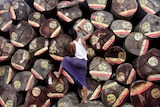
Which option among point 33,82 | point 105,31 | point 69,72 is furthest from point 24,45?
point 105,31

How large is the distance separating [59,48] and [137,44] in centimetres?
59

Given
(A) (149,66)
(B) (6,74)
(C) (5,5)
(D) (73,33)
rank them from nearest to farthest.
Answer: (A) (149,66)
(D) (73,33)
(B) (6,74)
(C) (5,5)

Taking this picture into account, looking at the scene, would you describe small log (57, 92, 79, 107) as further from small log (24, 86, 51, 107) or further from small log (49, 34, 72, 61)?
small log (49, 34, 72, 61)

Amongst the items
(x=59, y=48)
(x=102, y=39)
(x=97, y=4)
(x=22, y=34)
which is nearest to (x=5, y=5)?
(x=22, y=34)

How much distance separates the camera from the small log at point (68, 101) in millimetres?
2314

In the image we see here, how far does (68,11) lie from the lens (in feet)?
7.94

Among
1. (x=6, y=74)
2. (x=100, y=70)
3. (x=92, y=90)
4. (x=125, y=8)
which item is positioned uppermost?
(x=125, y=8)

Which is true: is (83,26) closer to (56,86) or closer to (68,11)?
(68,11)

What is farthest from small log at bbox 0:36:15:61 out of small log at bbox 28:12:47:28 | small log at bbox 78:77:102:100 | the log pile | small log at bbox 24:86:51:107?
small log at bbox 78:77:102:100

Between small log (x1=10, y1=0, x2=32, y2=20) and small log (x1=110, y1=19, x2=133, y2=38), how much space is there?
0.76m

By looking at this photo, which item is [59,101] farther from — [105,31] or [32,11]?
[32,11]

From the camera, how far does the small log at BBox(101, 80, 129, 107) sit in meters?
2.21

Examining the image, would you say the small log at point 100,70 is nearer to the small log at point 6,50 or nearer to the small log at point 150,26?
the small log at point 150,26

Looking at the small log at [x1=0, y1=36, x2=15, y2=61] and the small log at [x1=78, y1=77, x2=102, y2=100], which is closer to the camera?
the small log at [x1=78, y1=77, x2=102, y2=100]
